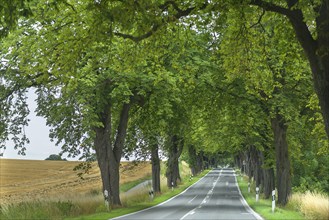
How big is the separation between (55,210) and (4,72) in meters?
6.68

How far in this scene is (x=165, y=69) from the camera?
21922 mm

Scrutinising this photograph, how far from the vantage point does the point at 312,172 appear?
190 ft

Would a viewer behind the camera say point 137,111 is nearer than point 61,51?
No

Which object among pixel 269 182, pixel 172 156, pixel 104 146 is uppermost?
pixel 172 156

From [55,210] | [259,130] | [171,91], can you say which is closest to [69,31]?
[55,210]

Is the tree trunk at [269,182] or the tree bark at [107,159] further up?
the tree bark at [107,159]

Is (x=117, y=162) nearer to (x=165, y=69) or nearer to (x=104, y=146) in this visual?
(x=104, y=146)

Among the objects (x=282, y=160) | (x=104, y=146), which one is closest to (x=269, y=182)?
(x=282, y=160)

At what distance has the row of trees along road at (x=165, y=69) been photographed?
9938 mm

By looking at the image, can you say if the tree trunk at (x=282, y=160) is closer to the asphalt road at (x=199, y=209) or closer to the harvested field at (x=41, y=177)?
the asphalt road at (x=199, y=209)

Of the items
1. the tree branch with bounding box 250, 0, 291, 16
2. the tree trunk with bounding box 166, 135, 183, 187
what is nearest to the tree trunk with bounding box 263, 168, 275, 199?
the tree trunk with bounding box 166, 135, 183, 187

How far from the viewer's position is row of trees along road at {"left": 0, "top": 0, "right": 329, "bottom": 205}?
9.94 meters

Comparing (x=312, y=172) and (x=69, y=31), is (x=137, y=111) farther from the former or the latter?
(x=312, y=172)

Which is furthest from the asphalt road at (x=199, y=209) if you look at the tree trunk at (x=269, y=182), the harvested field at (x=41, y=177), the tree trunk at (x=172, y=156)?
the tree trunk at (x=172, y=156)
